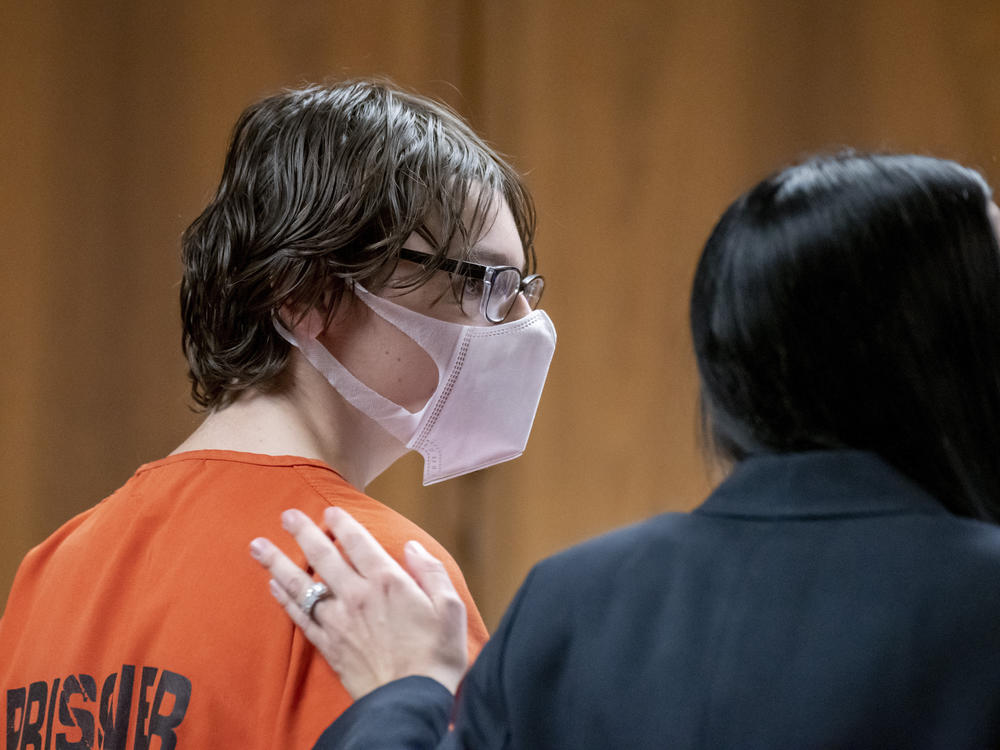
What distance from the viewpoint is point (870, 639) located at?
689 mm

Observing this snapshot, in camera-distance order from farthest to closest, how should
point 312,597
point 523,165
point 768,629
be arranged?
point 523,165 → point 312,597 → point 768,629

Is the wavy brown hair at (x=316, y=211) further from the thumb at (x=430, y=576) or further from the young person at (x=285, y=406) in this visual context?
the thumb at (x=430, y=576)

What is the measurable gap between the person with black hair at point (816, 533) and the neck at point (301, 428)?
48 cm

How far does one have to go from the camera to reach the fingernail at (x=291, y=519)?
1.06 metres

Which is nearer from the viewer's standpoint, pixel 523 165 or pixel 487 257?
pixel 487 257

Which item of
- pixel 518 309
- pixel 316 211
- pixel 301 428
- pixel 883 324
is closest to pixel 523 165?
pixel 518 309

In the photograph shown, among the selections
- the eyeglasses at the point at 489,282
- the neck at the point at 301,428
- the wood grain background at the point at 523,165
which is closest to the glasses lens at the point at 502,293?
the eyeglasses at the point at 489,282

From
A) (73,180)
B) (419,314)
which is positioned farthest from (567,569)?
(73,180)

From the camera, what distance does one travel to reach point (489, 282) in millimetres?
1368

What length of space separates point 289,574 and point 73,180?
2.14 metres

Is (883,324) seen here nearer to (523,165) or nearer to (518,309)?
(518,309)

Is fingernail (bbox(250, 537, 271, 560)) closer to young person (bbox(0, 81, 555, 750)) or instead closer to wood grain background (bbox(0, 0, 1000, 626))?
young person (bbox(0, 81, 555, 750))

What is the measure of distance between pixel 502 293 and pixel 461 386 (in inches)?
5.4

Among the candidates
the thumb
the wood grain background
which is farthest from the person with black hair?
the wood grain background
